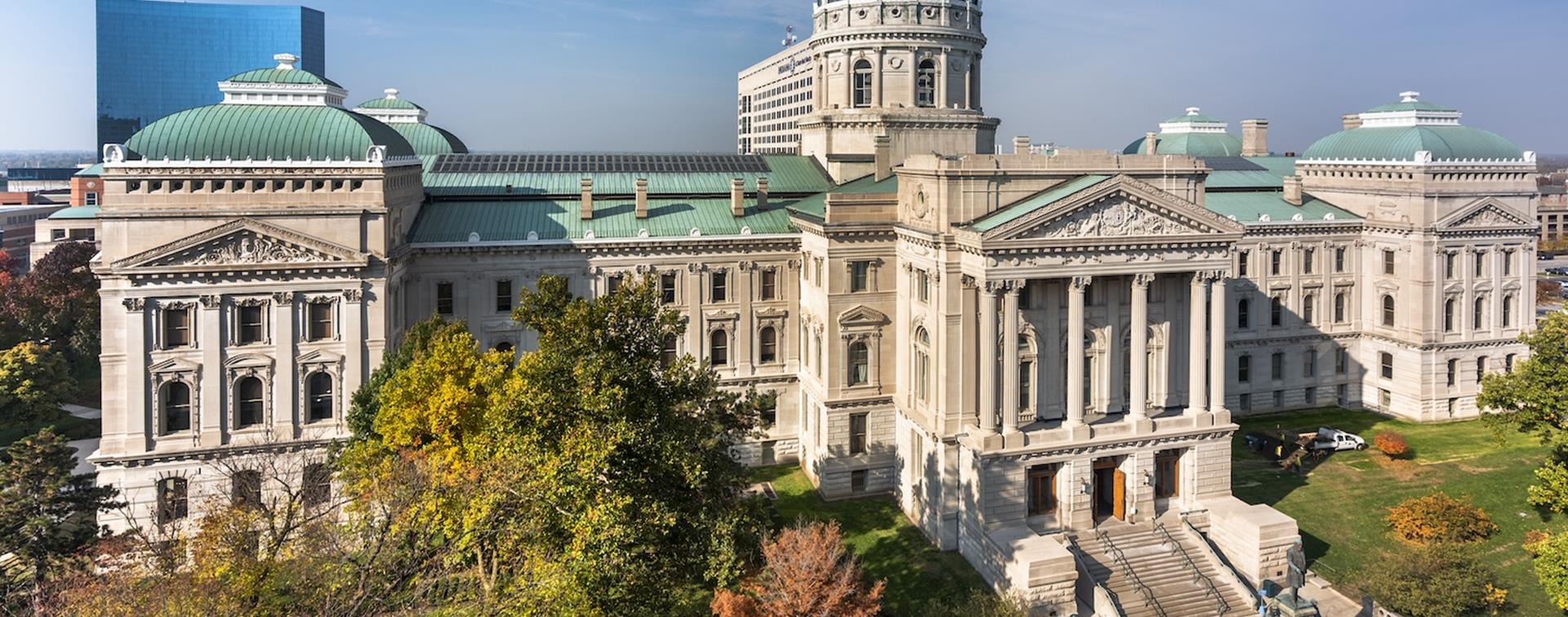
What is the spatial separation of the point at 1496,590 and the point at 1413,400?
30610 millimetres

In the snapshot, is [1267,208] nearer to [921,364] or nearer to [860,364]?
[921,364]

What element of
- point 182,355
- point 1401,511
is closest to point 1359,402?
point 1401,511

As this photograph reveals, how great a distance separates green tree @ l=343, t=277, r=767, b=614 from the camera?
1217 inches

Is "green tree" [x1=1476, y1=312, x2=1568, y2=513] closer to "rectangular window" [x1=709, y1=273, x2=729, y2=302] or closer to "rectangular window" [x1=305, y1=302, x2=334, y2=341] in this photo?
"rectangular window" [x1=709, y1=273, x2=729, y2=302]

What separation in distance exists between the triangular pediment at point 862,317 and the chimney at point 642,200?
1429 cm

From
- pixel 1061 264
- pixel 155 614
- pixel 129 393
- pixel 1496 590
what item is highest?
pixel 1061 264

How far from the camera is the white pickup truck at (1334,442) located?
61.9m

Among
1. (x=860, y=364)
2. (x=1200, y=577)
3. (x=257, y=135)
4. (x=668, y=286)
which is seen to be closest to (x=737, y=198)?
(x=668, y=286)

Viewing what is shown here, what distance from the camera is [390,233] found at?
5097 centimetres

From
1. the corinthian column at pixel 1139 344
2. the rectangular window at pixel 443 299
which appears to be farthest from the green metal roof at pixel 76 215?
the corinthian column at pixel 1139 344

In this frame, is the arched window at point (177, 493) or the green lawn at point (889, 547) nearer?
the green lawn at point (889, 547)

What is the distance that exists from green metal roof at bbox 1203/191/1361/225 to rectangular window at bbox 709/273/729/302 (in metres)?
33.3

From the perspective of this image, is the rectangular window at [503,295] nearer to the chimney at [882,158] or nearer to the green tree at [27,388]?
the chimney at [882,158]

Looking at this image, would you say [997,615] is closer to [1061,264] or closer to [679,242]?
[1061,264]
